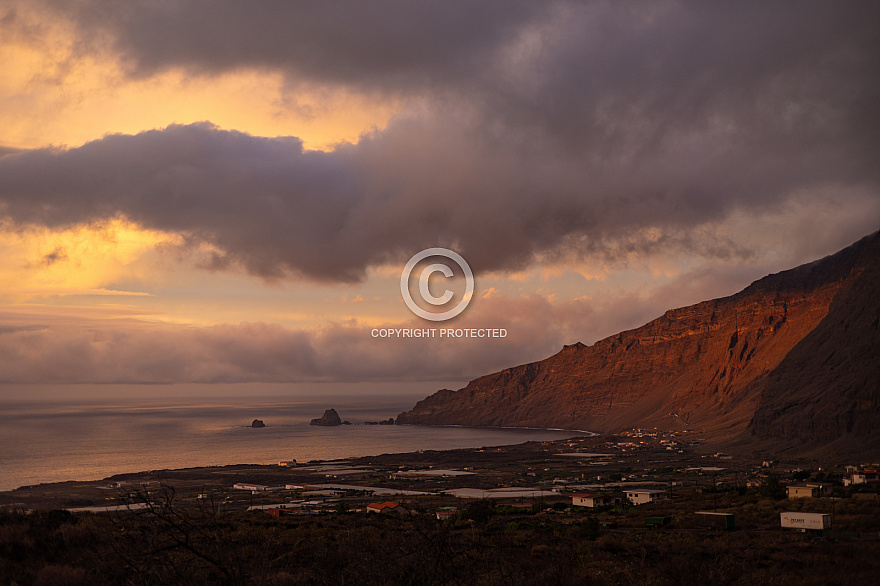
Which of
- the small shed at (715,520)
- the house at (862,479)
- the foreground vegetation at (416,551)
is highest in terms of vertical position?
the foreground vegetation at (416,551)

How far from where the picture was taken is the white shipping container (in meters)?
28.7

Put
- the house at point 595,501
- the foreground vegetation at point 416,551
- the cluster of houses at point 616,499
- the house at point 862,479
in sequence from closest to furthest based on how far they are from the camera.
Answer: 1. the foreground vegetation at point 416,551
2. the house at point 595,501
3. the cluster of houses at point 616,499
4. the house at point 862,479

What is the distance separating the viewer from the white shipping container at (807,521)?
28719 millimetres

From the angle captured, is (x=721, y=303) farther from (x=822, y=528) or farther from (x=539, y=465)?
(x=822, y=528)

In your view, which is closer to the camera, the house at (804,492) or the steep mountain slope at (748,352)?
the house at (804,492)

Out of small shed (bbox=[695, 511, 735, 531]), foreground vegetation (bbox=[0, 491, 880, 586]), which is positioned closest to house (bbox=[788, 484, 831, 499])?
foreground vegetation (bbox=[0, 491, 880, 586])

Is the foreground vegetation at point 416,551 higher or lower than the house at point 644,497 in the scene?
higher

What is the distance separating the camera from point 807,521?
1147 inches

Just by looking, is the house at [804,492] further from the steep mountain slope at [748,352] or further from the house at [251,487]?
the steep mountain slope at [748,352]

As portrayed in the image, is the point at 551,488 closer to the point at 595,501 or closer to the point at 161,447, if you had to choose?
the point at 595,501

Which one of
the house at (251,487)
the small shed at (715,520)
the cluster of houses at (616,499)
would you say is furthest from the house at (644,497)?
the house at (251,487)

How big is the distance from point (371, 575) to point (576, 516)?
2946 centimetres

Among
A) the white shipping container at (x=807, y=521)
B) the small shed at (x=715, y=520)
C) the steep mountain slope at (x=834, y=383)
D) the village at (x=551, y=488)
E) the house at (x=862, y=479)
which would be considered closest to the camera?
the white shipping container at (x=807, y=521)

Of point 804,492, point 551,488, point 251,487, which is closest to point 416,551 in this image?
point 804,492
